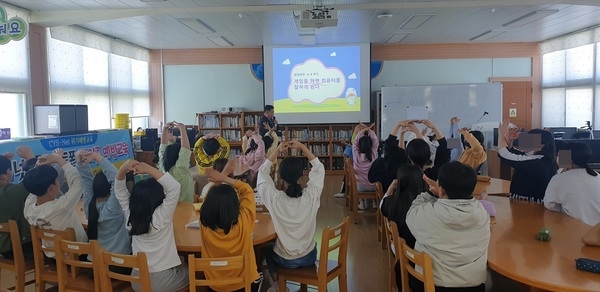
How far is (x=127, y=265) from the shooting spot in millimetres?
2324

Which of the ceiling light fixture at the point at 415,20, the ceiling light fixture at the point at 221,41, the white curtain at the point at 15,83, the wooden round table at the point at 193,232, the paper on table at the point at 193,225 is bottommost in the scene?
the wooden round table at the point at 193,232

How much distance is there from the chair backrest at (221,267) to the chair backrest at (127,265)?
24 centimetres

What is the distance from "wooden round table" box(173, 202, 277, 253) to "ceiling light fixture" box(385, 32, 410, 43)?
21.4 feet

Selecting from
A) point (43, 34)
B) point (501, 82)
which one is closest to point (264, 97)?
point (43, 34)

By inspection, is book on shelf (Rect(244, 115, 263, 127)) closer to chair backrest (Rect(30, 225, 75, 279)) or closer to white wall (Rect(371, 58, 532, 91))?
white wall (Rect(371, 58, 532, 91))

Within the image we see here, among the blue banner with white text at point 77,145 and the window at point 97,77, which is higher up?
the window at point 97,77

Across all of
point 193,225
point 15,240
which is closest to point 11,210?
point 15,240

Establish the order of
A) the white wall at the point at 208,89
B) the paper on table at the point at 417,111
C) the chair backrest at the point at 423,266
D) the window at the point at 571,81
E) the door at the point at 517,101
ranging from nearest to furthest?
the chair backrest at the point at 423,266, the window at the point at 571,81, the paper on table at the point at 417,111, the door at the point at 517,101, the white wall at the point at 208,89

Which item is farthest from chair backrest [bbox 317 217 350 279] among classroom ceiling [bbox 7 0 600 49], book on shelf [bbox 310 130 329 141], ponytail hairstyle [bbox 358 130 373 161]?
book on shelf [bbox 310 130 329 141]

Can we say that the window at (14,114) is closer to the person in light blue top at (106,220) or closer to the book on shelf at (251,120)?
the person in light blue top at (106,220)

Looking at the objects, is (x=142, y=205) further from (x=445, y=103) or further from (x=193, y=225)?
(x=445, y=103)

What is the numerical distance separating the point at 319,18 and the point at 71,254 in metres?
4.19

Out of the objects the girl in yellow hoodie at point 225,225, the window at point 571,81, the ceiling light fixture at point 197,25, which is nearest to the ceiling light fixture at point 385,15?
the ceiling light fixture at point 197,25

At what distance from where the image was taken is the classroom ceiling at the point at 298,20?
6.16 m
